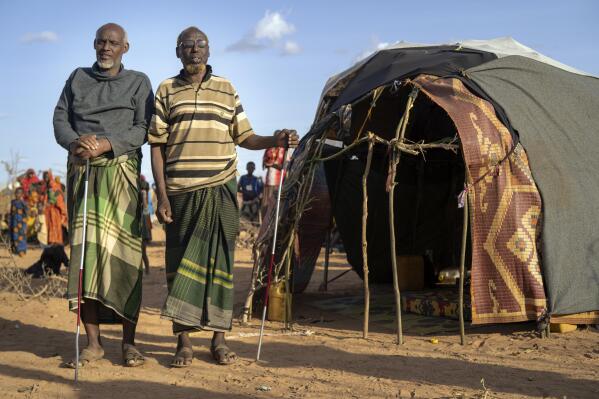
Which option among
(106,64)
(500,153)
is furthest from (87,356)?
(500,153)

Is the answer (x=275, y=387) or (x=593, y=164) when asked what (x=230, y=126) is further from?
(x=593, y=164)

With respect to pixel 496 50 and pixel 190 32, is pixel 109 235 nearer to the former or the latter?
pixel 190 32

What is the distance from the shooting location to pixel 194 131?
5.12 m

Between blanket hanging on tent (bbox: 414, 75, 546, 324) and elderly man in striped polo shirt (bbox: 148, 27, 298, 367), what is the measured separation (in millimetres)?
2043

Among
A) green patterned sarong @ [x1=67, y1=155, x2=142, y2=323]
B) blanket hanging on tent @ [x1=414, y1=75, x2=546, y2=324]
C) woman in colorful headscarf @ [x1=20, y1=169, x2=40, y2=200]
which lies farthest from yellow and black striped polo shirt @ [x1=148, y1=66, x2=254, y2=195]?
woman in colorful headscarf @ [x1=20, y1=169, x2=40, y2=200]

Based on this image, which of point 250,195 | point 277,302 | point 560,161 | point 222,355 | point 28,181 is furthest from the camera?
point 250,195

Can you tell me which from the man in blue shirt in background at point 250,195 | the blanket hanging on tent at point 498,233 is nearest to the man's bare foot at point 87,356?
the blanket hanging on tent at point 498,233

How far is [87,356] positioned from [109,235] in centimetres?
83

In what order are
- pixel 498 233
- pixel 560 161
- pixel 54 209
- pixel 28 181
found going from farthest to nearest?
pixel 28 181, pixel 54 209, pixel 560 161, pixel 498 233

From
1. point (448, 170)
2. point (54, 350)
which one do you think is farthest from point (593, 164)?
point (54, 350)

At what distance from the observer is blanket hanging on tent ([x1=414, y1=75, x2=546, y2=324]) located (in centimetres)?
641

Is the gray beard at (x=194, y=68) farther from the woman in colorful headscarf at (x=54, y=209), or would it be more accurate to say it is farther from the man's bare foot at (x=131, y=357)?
the woman in colorful headscarf at (x=54, y=209)

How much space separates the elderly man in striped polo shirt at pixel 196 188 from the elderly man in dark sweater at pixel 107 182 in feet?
0.67

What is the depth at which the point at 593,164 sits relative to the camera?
7.12 metres
